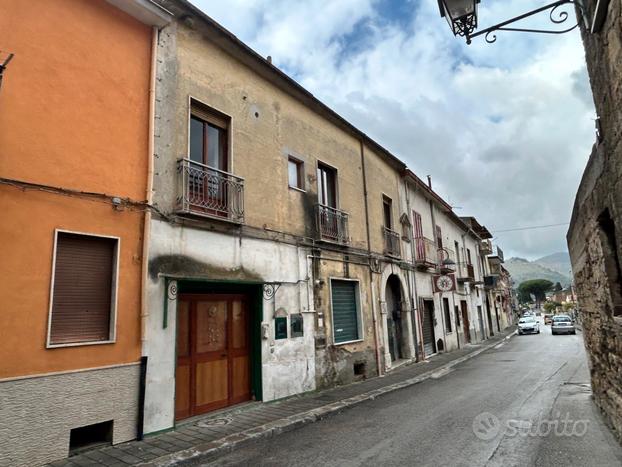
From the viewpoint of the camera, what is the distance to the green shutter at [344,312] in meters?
11.3

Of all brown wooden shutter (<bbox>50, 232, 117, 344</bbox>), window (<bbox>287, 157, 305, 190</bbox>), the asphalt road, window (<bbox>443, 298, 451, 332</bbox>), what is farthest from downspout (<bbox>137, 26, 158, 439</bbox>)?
window (<bbox>443, 298, 451, 332</bbox>)

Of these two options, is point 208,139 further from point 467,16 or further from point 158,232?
point 467,16

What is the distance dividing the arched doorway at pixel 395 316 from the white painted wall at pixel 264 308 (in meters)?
5.93

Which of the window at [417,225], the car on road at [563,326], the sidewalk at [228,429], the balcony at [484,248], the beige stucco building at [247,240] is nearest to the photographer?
the sidewalk at [228,429]

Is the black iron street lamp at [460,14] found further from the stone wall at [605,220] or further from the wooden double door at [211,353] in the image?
the wooden double door at [211,353]

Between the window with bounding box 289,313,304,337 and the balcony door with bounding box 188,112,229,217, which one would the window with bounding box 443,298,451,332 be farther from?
the balcony door with bounding box 188,112,229,217

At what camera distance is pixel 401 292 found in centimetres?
1562

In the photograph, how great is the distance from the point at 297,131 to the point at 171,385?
6989mm

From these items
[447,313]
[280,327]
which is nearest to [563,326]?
[447,313]

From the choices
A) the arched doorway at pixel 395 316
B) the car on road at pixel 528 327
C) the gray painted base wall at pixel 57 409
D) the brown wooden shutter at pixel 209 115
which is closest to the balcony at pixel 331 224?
the brown wooden shutter at pixel 209 115

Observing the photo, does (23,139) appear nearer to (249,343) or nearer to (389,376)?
(249,343)

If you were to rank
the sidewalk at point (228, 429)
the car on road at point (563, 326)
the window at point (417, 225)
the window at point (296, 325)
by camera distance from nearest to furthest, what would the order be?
the sidewalk at point (228, 429)
the window at point (296, 325)
the window at point (417, 225)
the car on road at point (563, 326)

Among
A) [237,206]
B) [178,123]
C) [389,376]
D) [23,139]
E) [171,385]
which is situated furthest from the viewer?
[389,376]

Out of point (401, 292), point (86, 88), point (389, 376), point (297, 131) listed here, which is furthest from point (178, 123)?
point (401, 292)
